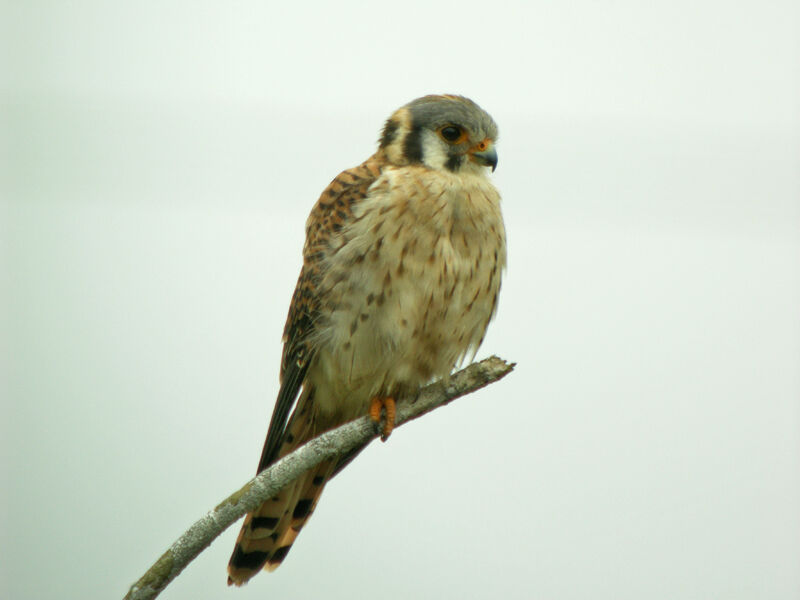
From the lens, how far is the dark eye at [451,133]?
3.33 metres

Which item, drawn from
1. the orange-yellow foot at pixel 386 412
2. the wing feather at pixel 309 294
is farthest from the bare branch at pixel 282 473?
the wing feather at pixel 309 294

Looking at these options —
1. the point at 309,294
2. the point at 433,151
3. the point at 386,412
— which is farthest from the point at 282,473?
the point at 433,151

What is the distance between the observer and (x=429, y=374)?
126 inches

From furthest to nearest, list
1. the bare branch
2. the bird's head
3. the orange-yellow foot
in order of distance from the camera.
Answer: the bird's head < the orange-yellow foot < the bare branch

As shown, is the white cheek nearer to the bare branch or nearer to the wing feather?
the wing feather

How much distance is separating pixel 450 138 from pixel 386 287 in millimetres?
650

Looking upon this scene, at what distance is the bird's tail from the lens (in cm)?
325

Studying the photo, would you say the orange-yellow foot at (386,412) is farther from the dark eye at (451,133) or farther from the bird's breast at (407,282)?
the dark eye at (451,133)

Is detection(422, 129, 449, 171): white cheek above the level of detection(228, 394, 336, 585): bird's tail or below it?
above

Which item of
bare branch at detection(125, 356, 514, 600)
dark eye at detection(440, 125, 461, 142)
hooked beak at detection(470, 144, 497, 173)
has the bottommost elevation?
bare branch at detection(125, 356, 514, 600)

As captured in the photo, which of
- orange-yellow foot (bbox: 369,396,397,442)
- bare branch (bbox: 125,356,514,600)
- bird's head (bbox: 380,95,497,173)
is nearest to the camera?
bare branch (bbox: 125,356,514,600)

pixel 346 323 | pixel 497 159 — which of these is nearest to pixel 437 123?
pixel 497 159

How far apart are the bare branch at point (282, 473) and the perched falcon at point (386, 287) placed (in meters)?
0.21

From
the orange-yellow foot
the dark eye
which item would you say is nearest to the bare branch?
the orange-yellow foot
